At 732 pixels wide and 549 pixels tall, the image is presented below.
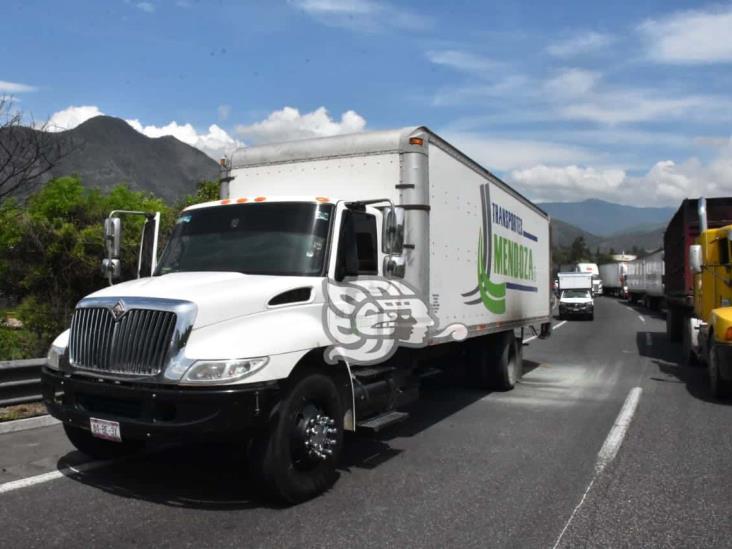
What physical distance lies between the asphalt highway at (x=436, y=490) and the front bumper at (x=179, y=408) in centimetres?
62

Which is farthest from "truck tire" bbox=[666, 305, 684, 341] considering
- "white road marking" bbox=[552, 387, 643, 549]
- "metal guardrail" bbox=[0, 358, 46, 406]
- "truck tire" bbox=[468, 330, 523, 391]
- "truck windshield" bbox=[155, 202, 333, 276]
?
"metal guardrail" bbox=[0, 358, 46, 406]

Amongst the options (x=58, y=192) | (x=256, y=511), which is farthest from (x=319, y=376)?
(x=58, y=192)

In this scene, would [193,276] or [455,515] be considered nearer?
[455,515]

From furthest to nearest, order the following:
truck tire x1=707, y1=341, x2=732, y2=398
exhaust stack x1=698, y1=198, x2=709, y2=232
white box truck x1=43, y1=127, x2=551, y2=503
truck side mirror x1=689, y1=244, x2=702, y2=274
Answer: exhaust stack x1=698, y1=198, x2=709, y2=232 → truck side mirror x1=689, y1=244, x2=702, y2=274 → truck tire x1=707, y1=341, x2=732, y2=398 → white box truck x1=43, y1=127, x2=551, y2=503

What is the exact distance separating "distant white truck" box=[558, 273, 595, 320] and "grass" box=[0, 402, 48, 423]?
26.3 meters

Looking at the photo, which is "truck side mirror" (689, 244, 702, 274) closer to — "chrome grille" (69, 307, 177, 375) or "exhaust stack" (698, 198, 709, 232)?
"exhaust stack" (698, 198, 709, 232)

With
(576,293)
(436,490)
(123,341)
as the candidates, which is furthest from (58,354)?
(576,293)

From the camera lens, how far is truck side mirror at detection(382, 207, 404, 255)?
5.84 metres

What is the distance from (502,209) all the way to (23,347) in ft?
29.4

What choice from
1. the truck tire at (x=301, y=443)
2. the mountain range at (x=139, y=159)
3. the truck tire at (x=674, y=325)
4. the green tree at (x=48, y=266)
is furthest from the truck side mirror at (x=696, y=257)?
the mountain range at (x=139, y=159)

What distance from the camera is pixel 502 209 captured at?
10.3m

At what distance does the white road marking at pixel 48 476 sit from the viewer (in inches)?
210

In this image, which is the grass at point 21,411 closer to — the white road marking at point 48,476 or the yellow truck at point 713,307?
the white road marking at point 48,476

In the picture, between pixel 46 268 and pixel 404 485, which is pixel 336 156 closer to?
pixel 404 485
